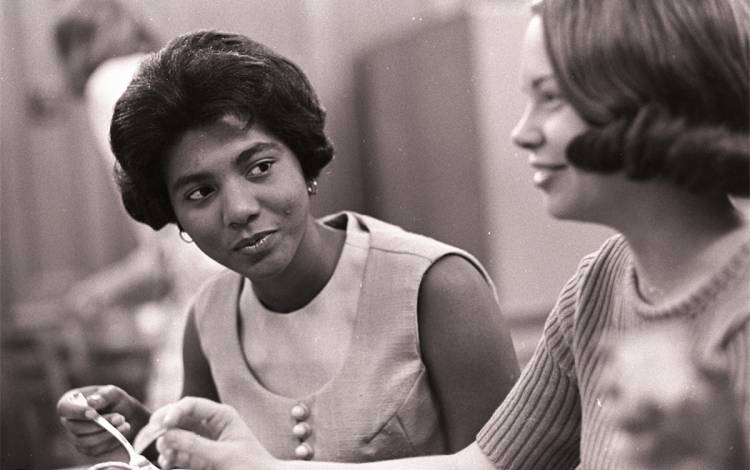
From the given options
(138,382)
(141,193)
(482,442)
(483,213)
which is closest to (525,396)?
(482,442)

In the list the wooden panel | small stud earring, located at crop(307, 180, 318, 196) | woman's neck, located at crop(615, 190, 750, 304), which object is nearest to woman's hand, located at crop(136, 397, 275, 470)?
small stud earring, located at crop(307, 180, 318, 196)


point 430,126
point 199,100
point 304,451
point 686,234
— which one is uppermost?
point 199,100

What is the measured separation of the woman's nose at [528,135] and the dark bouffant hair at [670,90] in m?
0.04

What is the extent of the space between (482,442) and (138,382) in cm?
89

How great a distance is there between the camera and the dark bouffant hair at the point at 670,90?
1.92ft

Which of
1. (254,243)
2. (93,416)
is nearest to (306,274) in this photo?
Answer: (254,243)

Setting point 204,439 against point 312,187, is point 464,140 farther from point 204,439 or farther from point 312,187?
point 204,439

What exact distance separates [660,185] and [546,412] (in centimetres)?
26

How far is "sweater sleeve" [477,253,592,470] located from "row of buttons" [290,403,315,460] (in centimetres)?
20

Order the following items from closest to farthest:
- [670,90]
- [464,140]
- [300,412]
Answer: [670,90], [300,412], [464,140]

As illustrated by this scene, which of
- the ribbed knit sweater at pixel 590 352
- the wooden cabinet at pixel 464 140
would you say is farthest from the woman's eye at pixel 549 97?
the wooden cabinet at pixel 464 140

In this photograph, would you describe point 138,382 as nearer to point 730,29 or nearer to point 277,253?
point 277,253

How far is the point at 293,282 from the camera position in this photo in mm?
997

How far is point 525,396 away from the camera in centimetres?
81
